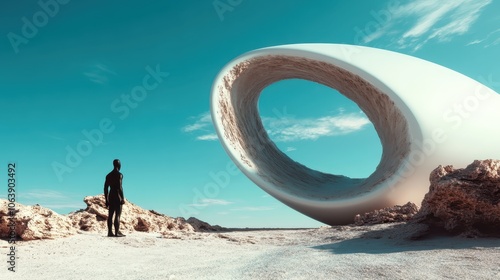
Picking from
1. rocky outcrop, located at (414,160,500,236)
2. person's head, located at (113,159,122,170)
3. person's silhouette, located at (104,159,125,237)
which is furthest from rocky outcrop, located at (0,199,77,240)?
rocky outcrop, located at (414,160,500,236)

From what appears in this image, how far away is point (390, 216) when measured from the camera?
6.13m

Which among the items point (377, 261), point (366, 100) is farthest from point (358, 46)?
point (377, 261)

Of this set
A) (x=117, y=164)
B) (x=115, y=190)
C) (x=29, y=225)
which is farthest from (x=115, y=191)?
(x=29, y=225)

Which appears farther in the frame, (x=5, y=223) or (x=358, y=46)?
(x=358, y=46)

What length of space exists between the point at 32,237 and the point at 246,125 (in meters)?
5.46

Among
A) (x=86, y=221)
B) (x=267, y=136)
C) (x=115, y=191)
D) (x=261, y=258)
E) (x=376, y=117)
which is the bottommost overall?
(x=261, y=258)

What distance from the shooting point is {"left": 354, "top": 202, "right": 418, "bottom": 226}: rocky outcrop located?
610 cm

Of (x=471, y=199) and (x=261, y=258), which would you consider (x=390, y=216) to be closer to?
(x=471, y=199)

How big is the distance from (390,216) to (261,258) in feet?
10.4

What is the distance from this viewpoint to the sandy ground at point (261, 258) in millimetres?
2820

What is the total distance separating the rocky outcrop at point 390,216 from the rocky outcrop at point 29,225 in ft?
14.2

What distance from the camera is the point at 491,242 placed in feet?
12.4

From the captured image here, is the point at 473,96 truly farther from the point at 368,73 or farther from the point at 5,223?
the point at 5,223

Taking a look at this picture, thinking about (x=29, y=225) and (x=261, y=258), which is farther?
(x=29, y=225)
